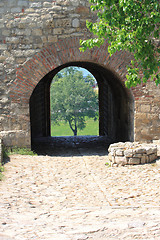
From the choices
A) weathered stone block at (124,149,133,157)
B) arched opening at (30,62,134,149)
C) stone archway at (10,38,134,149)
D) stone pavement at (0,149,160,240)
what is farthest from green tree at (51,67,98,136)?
weathered stone block at (124,149,133,157)

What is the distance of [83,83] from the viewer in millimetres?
25438

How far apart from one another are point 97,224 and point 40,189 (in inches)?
79.3

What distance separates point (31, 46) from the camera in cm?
791

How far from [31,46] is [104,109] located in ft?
20.1

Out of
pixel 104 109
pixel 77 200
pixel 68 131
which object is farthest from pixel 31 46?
pixel 68 131

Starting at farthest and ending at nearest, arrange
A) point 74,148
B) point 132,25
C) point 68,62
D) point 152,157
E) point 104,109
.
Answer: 1. point 104,109
2. point 74,148
3. point 68,62
4. point 152,157
5. point 132,25

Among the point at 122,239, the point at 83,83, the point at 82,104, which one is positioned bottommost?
the point at 122,239

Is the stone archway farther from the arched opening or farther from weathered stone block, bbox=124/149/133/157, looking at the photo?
weathered stone block, bbox=124/149/133/157

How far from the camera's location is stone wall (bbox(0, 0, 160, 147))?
7.88m

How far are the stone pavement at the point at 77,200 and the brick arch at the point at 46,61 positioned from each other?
1622mm

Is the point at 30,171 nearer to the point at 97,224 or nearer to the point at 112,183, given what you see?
the point at 112,183

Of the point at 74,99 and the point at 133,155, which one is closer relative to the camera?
the point at 133,155

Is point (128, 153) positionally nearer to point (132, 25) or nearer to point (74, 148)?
point (132, 25)

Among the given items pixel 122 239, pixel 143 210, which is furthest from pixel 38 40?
pixel 122 239
